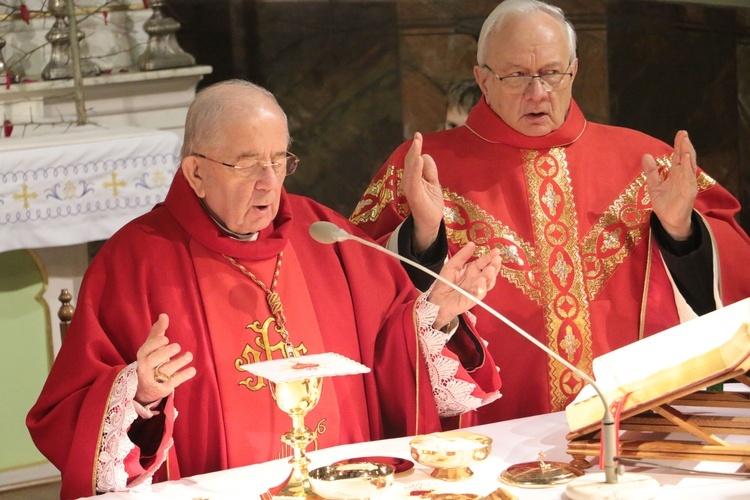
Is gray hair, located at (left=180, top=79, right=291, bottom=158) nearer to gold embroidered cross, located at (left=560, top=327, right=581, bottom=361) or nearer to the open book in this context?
the open book

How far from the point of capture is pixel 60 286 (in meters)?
6.23

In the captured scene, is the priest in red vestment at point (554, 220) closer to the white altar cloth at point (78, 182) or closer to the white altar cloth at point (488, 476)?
the white altar cloth at point (488, 476)

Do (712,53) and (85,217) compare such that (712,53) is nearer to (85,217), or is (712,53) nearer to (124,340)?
(85,217)

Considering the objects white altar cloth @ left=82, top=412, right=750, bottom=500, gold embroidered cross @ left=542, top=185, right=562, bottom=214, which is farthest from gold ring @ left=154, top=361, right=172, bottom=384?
gold embroidered cross @ left=542, top=185, right=562, bottom=214

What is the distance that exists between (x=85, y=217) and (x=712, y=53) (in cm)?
457

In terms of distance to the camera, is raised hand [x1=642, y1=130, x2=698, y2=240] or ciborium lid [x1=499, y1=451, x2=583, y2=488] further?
raised hand [x1=642, y1=130, x2=698, y2=240]

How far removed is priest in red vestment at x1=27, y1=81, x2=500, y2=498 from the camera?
3422mm

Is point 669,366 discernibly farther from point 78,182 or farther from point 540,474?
point 78,182

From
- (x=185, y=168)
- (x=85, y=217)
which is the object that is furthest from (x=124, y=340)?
(x=85, y=217)

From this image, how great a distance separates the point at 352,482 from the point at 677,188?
180 cm

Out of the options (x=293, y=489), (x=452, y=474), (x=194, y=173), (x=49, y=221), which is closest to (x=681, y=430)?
(x=452, y=474)

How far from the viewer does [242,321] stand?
3609 millimetres

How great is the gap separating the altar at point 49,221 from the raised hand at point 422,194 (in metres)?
2.41

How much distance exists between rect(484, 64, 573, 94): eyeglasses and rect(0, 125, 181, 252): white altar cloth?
7.84 ft
